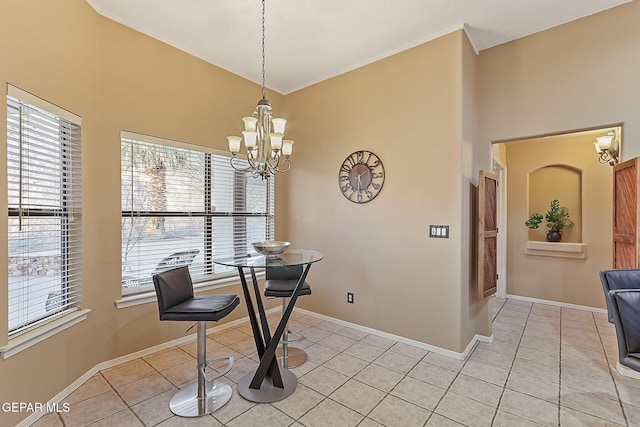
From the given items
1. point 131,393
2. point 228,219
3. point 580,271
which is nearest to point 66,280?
point 131,393

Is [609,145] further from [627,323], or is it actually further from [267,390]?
[267,390]

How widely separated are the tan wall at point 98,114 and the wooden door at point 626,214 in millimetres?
Answer: 3933

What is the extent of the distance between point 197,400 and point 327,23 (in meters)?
3.34

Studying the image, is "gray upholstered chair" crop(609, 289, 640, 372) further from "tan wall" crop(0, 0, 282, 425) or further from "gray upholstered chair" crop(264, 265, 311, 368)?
"tan wall" crop(0, 0, 282, 425)

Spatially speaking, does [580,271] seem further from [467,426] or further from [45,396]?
[45,396]

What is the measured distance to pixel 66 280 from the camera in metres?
2.30

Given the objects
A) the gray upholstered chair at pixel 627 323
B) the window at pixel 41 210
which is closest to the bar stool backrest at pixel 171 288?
the window at pixel 41 210

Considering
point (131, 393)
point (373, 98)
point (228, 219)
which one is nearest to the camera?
point (131, 393)

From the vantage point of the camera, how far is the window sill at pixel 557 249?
14.1ft

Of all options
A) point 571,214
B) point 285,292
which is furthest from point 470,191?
point 571,214

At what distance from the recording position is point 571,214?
15.1 ft

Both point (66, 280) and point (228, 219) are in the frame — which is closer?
point (66, 280)

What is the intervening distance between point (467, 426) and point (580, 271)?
3.82m

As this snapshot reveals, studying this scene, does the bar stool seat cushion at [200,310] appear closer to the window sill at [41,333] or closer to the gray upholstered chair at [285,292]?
the gray upholstered chair at [285,292]
